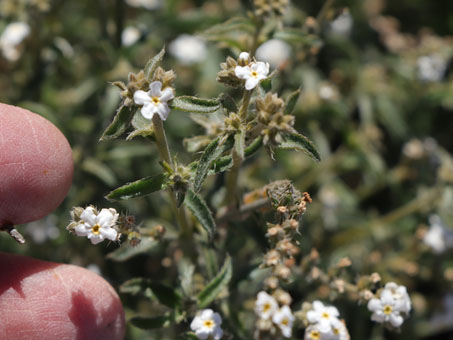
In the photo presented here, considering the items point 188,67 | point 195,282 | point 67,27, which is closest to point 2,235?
point 195,282

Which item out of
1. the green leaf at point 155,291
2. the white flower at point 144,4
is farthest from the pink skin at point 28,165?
the white flower at point 144,4

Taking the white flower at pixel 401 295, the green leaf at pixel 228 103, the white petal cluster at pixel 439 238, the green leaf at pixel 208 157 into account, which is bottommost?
the white petal cluster at pixel 439 238

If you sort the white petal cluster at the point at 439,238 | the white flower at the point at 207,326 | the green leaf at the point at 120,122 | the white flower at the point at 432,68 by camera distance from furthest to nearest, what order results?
the white flower at the point at 432,68, the white petal cluster at the point at 439,238, the white flower at the point at 207,326, the green leaf at the point at 120,122

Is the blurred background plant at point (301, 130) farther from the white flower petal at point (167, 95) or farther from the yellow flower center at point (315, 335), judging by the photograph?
the white flower petal at point (167, 95)

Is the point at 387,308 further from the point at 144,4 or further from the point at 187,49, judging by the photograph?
the point at 144,4

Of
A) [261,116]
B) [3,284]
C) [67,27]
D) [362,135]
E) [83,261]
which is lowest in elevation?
[83,261]

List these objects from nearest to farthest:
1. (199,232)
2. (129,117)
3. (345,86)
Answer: (129,117) → (199,232) → (345,86)

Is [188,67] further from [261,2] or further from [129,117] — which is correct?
[129,117]
